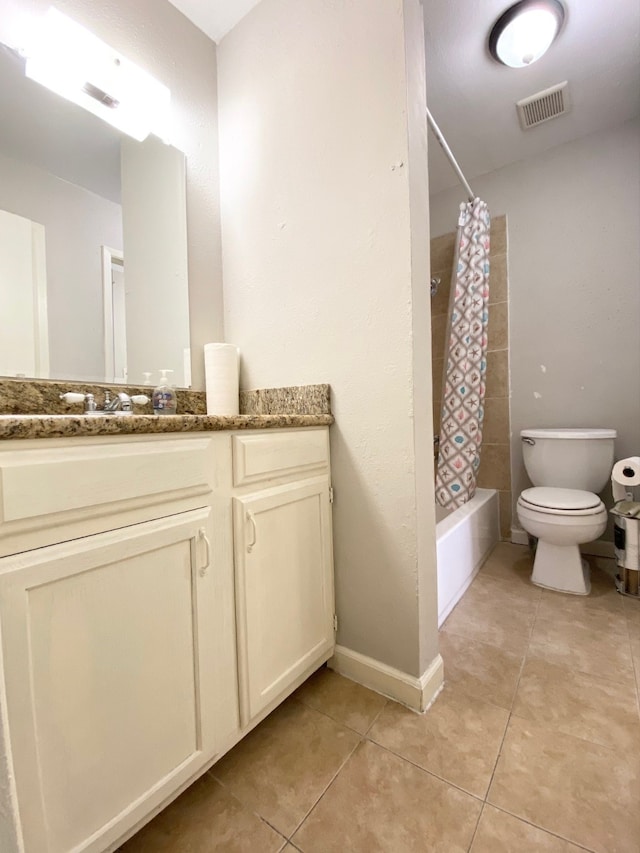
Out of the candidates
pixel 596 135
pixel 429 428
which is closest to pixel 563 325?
pixel 596 135

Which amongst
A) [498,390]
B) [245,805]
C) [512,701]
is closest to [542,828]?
[512,701]

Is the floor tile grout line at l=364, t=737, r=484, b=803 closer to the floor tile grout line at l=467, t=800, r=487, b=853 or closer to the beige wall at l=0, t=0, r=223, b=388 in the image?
the floor tile grout line at l=467, t=800, r=487, b=853

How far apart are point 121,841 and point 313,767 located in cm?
41

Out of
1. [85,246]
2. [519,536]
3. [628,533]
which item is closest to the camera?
[85,246]

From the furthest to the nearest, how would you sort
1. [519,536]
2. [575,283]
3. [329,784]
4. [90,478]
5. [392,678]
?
[519,536]
[575,283]
[392,678]
[329,784]
[90,478]

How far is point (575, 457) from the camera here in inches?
73.8

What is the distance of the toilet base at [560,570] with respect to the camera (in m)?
1.67

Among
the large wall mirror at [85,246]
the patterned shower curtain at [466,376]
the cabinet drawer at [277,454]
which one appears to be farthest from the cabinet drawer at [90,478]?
the patterned shower curtain at [466,376]

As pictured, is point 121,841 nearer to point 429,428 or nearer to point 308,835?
point 308,835

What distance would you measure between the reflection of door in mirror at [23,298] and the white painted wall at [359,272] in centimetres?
67

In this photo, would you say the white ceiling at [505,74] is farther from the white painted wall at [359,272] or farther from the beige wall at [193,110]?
the white painted wall at [359,272]

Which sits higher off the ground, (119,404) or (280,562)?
(119,404)

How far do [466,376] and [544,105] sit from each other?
1392 millimetres

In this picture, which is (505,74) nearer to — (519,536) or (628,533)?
(628,533)
